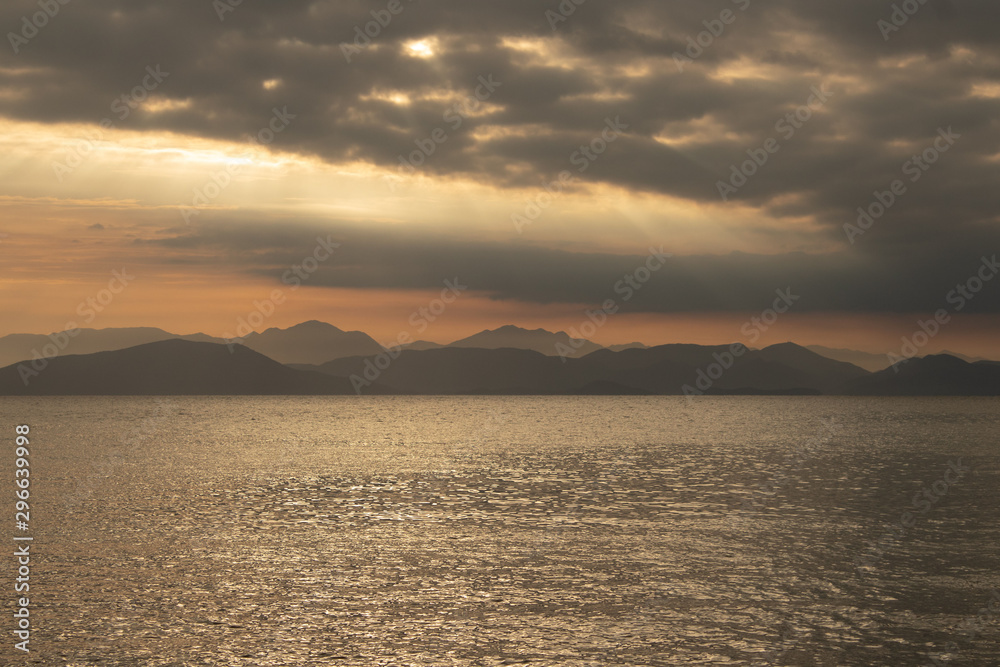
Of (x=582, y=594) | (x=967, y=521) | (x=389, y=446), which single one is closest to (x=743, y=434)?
(x=389, y=446)

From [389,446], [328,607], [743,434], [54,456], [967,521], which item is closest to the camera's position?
[328,607]

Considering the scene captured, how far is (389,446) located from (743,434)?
66.6 metres

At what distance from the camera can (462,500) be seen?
2154 inches

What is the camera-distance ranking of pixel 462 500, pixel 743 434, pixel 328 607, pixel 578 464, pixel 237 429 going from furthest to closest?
pixel 237 429
pixel 743 434
pixel 578 464
pixel 462 500
pixel 328 607

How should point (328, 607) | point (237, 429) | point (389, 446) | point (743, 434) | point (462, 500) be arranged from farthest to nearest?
1. point (237, 429)
2. point (743, 434)
3. point (389, 446)
4. point (462, 500)
5. point (328, 607)

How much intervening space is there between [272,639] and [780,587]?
60.8ft

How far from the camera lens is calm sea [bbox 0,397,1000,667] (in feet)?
77.5

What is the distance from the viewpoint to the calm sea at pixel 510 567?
23.6m

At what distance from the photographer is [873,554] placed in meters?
36.5

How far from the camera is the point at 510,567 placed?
1310 inches

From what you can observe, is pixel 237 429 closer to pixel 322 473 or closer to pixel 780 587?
pixel 322 473

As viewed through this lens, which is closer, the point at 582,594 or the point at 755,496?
the point at 582,594

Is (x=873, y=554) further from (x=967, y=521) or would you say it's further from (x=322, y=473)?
(x=322, y=473)

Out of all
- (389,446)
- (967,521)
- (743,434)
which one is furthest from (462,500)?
(743,434)
